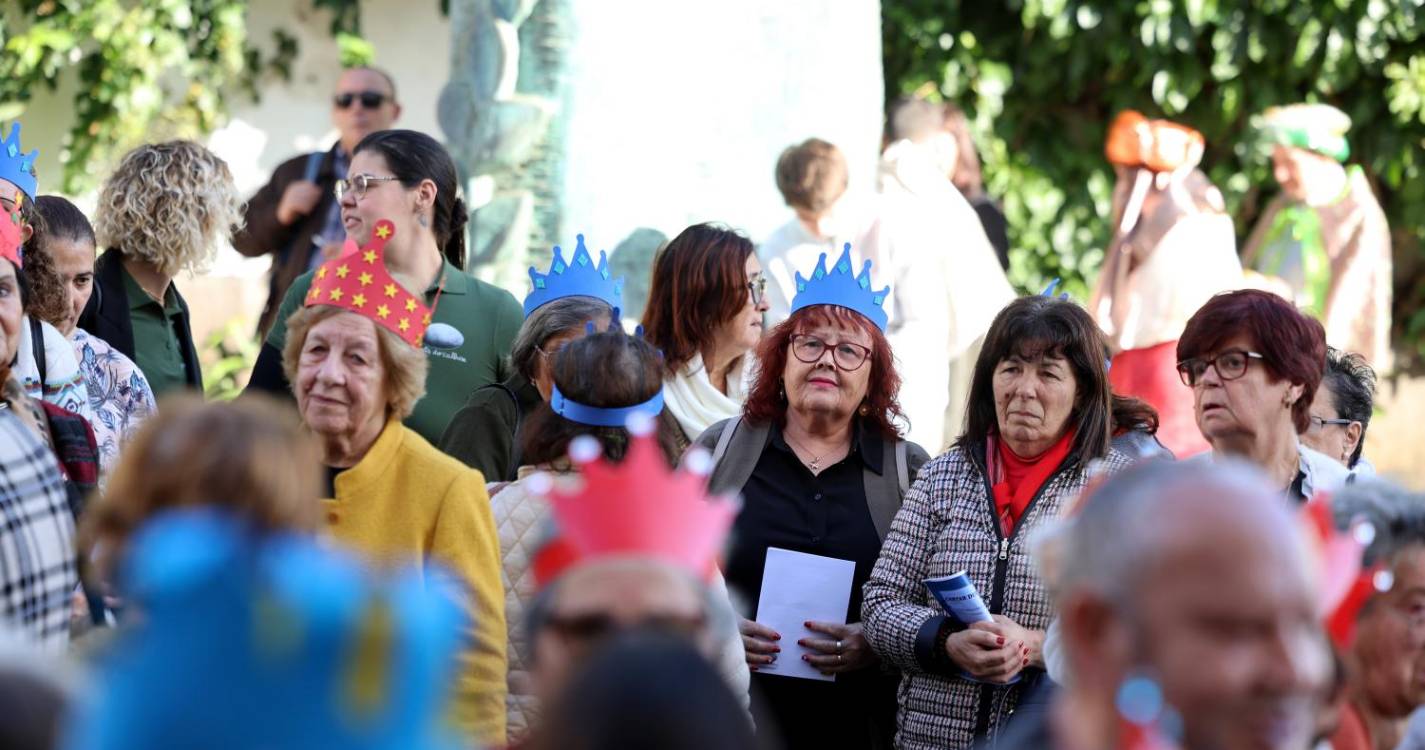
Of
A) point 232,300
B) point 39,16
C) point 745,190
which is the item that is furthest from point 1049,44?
point 39,16

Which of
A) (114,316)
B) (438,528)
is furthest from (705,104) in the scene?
(438,528)

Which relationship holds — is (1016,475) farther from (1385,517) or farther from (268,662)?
(268,662)

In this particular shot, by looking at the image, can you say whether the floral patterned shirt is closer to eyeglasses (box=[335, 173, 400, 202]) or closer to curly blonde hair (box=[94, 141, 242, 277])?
curly blonde hair (box=[94, 141, 242, 277])

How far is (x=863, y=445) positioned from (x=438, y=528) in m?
1.37

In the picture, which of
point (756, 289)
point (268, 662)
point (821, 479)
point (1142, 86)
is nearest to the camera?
point (268, 662)

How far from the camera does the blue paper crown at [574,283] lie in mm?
5113

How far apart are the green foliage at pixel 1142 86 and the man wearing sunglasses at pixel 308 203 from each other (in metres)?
3.93

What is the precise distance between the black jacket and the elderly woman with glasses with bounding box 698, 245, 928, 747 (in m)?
1.53

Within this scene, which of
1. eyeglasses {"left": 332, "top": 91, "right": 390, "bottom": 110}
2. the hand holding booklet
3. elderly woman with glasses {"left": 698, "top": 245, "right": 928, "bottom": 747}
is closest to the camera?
the hand holding booklet

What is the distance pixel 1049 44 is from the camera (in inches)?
406

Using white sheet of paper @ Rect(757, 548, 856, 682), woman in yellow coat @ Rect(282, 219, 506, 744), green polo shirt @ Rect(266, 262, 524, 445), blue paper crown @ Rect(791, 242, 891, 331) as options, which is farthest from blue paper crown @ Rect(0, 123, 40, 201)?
white sheet of paper @ Rect(757, 548, 856, 682)

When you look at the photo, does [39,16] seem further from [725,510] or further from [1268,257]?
[725,510]

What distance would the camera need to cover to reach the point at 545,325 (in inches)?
189

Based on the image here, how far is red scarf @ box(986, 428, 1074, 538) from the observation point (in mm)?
4465
